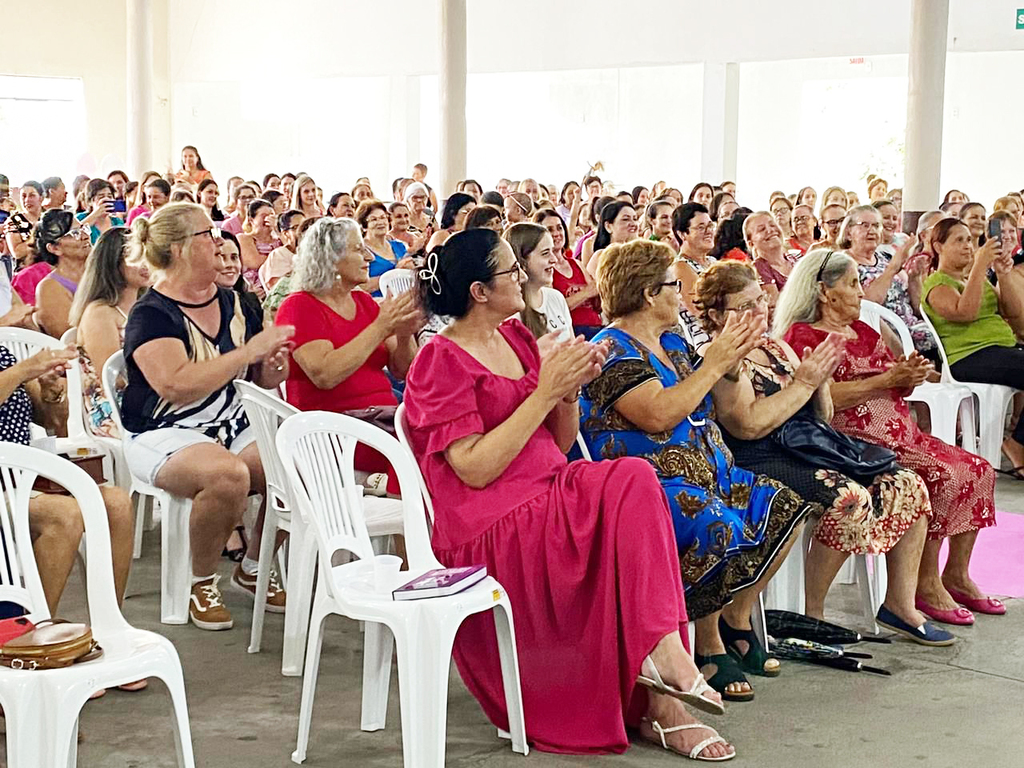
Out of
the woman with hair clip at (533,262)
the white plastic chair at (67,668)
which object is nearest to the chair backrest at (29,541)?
the white plastic chair at (67,668)

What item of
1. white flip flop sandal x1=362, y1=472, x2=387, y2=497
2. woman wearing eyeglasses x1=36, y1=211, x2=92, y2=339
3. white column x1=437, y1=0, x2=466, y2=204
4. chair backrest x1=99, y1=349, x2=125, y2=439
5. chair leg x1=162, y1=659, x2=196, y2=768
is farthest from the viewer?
white column x1=437, y1=0, x2=466, y2=204

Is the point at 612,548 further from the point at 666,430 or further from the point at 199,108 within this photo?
the point at 199,108

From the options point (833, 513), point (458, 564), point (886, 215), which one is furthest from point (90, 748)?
point (886, 215)

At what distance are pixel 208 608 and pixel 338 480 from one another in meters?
0.97

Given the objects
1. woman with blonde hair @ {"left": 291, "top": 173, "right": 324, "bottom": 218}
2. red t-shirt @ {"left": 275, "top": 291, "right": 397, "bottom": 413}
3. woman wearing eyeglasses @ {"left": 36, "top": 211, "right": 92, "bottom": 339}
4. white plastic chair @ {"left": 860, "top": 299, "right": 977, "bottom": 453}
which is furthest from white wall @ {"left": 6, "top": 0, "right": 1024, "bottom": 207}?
red t-shirt @ {"left": 275, "top": 291, "right": 397, "bottom": 413}

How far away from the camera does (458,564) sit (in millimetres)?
3164

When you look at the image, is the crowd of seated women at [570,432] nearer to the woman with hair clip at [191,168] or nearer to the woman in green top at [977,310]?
the woman in green top at [977,310]

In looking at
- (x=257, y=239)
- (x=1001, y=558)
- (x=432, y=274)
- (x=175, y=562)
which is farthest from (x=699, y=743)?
(x=257, y=239)

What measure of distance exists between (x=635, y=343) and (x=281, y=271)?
3.76m

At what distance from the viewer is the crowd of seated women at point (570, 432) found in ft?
10.1

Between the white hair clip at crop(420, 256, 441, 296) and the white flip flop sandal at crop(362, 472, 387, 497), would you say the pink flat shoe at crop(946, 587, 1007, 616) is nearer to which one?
the white flip flop sandal at crop(362, 472, 387, 497)

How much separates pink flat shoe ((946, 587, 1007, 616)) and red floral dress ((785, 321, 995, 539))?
0.20 meters

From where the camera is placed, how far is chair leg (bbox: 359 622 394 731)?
10.5 ft

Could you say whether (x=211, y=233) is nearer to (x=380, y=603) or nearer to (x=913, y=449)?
(x=380, y=603)
